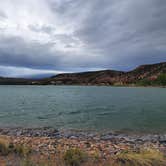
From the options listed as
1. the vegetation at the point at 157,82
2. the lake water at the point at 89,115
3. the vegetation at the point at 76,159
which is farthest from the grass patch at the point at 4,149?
the vegetation at the point at 157,82

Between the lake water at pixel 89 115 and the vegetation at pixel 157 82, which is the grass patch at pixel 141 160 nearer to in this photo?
the lake water at pixel 89 115

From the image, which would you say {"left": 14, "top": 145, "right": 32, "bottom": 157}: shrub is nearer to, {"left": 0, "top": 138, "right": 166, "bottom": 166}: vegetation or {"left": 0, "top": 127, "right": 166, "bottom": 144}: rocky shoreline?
{"left": 0, "top": 138, "right": 166, "bottom": 166}: vegetation

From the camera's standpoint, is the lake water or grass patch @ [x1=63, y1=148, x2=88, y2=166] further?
the lake water

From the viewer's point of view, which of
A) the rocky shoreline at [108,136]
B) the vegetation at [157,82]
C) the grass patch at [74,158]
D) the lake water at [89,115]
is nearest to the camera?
the grass patch at [74,158]

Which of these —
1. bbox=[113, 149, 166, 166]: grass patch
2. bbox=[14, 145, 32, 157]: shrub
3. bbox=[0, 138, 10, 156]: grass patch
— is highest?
bbox=[0, 138, 10, 156]: grass patch

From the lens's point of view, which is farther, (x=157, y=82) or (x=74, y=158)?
(x=157, y=82)

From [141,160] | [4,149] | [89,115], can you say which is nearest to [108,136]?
[141,160]

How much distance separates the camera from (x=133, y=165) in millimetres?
5242

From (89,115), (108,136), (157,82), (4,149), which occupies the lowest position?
(89,115)

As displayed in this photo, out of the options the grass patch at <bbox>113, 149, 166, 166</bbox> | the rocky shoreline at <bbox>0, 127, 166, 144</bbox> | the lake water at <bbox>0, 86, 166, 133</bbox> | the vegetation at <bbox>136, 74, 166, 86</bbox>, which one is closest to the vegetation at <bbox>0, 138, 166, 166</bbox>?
the grass patch at <bbox>113, 149, 166, 166</bbox>

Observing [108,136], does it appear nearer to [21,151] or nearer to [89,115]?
[21,151]

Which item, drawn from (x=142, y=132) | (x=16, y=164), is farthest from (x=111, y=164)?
(x=142, y=132)

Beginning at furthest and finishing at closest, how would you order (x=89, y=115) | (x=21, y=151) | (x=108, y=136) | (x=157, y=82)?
(x=157, y=82), (x=89, y=115), (x=108, y=136), (x=21, y=151)

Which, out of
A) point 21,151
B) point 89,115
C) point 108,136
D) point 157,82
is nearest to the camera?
point 21,151
